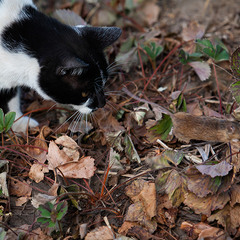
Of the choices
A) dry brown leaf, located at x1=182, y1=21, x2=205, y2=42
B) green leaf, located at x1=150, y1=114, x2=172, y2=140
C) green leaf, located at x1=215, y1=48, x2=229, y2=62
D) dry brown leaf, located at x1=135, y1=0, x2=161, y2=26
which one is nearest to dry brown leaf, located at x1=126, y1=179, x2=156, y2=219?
green leaf, located at x1=150, y1=114, x2=172, y2=140

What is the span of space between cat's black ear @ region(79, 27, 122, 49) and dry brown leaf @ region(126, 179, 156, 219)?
2.48 feet

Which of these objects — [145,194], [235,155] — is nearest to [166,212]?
[145,194]

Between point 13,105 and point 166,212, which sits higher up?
point 13,105

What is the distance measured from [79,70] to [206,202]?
2.72 ft

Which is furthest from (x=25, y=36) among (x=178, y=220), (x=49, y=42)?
(x=178, y=220)

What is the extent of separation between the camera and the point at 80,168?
1.39m

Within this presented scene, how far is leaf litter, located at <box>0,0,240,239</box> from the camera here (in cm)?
123

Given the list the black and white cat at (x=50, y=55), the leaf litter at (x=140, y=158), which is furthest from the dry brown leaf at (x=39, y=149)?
the black and white cat at (x=50, y=55)

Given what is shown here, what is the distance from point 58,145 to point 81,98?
0.28 m

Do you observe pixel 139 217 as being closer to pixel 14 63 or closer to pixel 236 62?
pixel 236 62

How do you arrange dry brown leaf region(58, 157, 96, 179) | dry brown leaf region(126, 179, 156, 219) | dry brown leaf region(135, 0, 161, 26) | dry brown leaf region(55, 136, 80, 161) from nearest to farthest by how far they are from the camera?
dry brown leaf region(126, 179, 156, 219) < dry brown leaf region(58, 157, 96, 179) < dry brown leaf region(55, 136, 80, 161) < dry brown leaf region(135, 0, 161, 26)

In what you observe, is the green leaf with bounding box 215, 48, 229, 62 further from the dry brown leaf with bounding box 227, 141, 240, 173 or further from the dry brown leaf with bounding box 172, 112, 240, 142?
the dry brown leaf with bounding box 227, 141, 240, 173

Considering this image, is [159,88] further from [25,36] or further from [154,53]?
[25,36]

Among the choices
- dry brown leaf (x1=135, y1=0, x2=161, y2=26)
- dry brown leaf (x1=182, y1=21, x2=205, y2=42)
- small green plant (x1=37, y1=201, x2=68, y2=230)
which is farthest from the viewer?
dry brown leaf (x1=135, y1=0, x2=161, y2=26)
